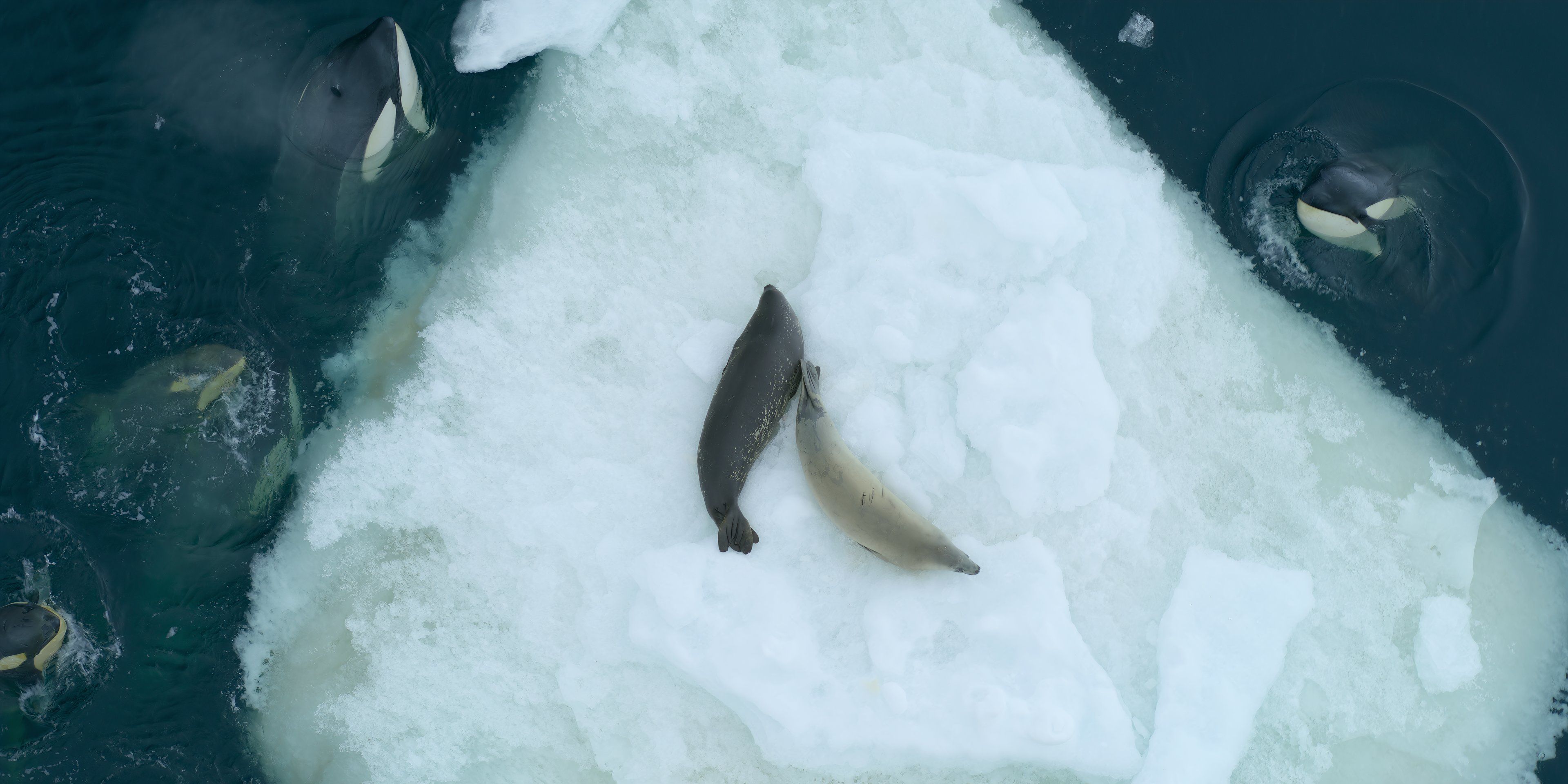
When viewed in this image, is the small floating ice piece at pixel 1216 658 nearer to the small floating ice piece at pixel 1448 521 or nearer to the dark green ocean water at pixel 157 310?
the small floating ice piece at pixel 1448 521

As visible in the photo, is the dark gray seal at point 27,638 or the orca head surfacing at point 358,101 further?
the orca head surfacing at point 358,101

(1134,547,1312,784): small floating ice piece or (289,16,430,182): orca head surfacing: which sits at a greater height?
(289,16,430,182): orca head surfacing

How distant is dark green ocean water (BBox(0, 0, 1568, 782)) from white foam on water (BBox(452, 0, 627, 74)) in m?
0.12

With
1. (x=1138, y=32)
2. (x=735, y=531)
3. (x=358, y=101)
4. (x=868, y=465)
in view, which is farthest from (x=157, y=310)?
(x=1138, y=32)

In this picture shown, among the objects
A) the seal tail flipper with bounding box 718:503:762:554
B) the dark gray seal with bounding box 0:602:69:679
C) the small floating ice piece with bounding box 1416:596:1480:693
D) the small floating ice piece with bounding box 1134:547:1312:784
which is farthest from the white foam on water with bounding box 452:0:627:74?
the small floating ice piece with bounding box 1416:596:1480:693

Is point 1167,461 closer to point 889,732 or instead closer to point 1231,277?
point 1231,277

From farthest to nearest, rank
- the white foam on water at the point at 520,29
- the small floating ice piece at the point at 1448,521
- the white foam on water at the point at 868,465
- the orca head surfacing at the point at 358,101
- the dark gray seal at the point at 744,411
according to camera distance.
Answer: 1. the white foam on water at the point at 520,29
2. the small floating ice piece at the point at 1448,521
3. the orca head surfacing at the point at 358,101
4. the white foam on water at the point at 868,465
5. the dark gray seal at the point at 744,411

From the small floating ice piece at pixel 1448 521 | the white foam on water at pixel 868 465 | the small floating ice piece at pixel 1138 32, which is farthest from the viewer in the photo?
the small floating ice piece at pixel 1138 32

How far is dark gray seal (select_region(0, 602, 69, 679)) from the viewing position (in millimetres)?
4449

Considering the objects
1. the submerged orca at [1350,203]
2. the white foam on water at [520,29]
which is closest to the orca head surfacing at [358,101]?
the white foam on water at [520,29]

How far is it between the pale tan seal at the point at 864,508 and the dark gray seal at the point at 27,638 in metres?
4.23

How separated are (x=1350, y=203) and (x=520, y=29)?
17.0 feet

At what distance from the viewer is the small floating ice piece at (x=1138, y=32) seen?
5441mm

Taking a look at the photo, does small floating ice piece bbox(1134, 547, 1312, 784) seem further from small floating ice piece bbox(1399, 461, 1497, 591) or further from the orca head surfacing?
the orca head surfacing
